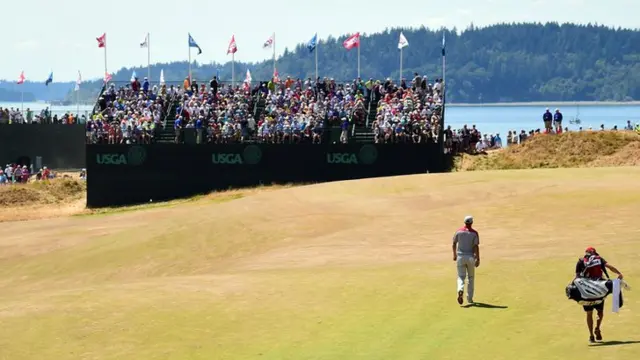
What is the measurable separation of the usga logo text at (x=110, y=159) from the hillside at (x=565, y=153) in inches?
680

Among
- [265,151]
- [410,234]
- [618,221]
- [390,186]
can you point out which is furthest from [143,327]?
[265,151]

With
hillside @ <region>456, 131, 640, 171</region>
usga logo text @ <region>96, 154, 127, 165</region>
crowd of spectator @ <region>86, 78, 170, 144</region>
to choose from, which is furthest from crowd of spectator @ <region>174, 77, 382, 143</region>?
hillside @ <region>456, 131, 640, 171</region>

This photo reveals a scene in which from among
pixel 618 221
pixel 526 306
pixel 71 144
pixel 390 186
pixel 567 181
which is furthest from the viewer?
pixel 71 144

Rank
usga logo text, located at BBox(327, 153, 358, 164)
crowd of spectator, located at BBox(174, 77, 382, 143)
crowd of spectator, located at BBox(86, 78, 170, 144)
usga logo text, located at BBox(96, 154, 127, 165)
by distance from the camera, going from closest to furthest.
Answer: usga logo text, located at BBox(327, 153, 358, 164) → crowd of spectator, located at BBox(174, 77, 382, 143) → crowd of spectator, located at BBox(86, 78, 170, 144) → usga logo text, located at BBox(96, 154, 127, 165)

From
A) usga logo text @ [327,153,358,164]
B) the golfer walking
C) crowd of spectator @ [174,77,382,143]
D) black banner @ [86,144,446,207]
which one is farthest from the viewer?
crowd of spectator @ [174,77,382,143]

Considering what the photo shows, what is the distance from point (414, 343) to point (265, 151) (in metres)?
36.0

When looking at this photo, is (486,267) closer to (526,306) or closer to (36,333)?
(526,306)

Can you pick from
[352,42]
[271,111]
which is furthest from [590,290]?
[352,42]

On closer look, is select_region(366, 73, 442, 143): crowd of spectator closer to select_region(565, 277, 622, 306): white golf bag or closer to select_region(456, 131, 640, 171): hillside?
select_region(456, 131, 640, 171): hillside

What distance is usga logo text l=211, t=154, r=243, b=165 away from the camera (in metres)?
57.5

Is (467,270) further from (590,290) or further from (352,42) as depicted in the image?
(352,42)

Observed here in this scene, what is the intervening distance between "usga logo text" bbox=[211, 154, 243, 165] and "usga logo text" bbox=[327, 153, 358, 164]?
15.2 ft

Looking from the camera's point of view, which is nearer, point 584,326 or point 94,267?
point 584,326

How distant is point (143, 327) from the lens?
2423 centimetres
